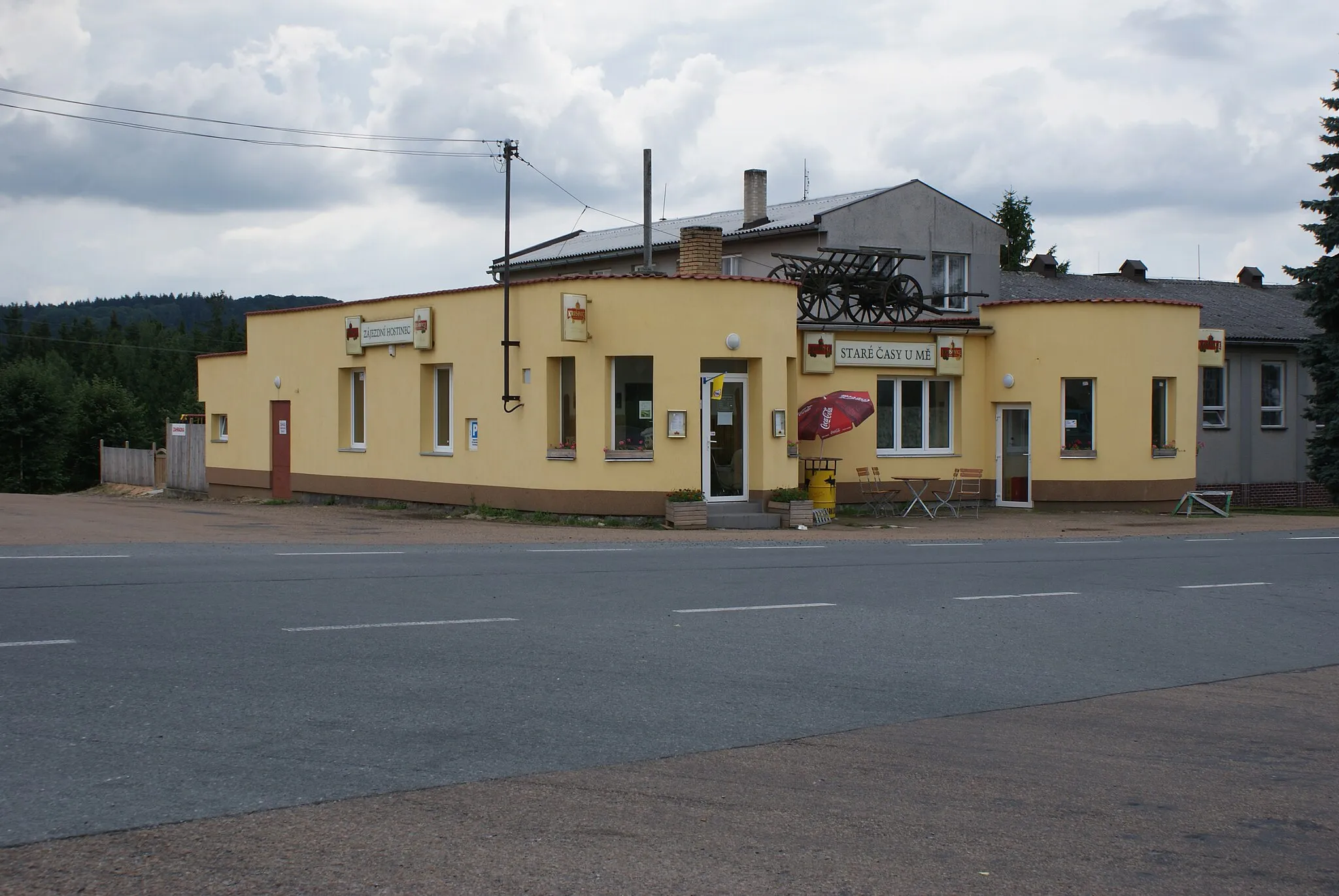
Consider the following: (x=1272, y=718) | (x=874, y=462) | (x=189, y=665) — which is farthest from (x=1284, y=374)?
(x=189, y=665)

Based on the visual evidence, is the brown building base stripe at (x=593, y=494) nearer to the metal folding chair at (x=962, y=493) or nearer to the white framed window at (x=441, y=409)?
the metal folding chair at (x=962, y=493)

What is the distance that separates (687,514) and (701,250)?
5592mm

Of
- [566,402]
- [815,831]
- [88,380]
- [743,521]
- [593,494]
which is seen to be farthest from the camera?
[88,380]

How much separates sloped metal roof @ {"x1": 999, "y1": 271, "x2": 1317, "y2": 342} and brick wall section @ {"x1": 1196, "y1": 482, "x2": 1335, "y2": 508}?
4.28 meters

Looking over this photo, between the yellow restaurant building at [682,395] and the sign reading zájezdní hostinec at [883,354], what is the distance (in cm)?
4

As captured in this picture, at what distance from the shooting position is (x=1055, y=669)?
9.61 metres

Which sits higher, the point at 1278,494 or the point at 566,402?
the point at 566,402

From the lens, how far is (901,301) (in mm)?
29609

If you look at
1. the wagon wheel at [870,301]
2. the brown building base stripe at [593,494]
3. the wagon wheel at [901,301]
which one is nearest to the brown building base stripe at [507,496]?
the brown building base stripe at [593,494]

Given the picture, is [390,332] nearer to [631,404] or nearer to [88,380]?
[631,404]

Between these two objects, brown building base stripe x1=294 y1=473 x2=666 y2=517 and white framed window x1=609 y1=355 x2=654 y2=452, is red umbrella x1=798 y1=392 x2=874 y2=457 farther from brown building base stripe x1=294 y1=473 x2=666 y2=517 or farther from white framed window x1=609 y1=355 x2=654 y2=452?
brown building base stripe x1=294 y1=473 x2=666 y2=517

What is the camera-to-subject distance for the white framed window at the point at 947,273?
125 feet

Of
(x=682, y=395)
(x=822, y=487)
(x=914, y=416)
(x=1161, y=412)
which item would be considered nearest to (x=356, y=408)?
(x=682, y=395)

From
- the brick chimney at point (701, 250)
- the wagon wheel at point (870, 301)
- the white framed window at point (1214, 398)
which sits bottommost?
the white framed window at point (1214, 398)
